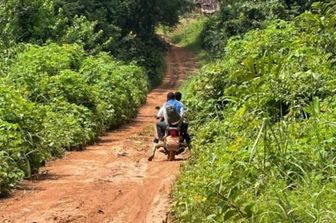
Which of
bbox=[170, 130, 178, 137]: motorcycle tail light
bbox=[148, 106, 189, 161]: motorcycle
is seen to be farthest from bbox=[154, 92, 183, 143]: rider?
bbox=[170, 130, 178, 137]: motorcycle tail light

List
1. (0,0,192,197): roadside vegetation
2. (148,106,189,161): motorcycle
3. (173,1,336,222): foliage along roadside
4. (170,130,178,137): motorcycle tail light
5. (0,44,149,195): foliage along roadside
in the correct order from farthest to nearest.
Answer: (170,130,178,137): motorcycle tail light → (148,106,189,161): motorcycle → (0,0,192,197): roadside vegetation → (0,44,149,195): foliage along roadside → (173,1,336,222): foliage along roadside

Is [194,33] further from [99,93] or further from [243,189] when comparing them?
[243,189]

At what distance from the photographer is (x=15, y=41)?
77.6 ft

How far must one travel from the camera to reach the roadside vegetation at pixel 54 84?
1180 centimetres

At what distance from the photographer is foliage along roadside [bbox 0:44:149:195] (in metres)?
11.2

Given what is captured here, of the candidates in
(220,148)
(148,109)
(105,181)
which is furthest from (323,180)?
(148,109)

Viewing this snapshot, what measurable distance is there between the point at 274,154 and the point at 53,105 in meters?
10.2

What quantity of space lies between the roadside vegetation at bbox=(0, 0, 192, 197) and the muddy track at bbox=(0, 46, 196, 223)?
47cm

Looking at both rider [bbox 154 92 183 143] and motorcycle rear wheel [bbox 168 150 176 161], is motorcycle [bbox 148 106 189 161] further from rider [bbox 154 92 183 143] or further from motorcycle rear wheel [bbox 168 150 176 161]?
rider [bbox 154 92 183 143]

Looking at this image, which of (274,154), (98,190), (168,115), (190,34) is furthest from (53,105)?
(190,34)

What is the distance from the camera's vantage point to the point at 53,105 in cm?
1658

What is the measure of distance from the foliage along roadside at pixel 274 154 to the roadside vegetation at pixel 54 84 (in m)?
2.92

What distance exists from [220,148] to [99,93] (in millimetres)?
12040

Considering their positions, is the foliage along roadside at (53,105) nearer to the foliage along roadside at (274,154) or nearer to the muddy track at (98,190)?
the muddy track at (98,190)
